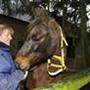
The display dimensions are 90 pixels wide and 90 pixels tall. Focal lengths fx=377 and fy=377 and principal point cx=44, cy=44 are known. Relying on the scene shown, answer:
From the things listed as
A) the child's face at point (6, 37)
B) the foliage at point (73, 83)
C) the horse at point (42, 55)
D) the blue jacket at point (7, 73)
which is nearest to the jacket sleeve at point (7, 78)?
the blue jacket at point (7, 73)

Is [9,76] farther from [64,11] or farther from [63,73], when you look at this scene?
[64,11]

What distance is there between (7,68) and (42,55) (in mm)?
500

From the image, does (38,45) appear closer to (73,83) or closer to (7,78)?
(7,78)

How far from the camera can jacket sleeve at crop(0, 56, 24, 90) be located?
9.23 ft

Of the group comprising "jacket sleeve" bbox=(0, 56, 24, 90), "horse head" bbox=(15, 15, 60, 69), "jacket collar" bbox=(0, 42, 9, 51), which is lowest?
"jacket sleeve" bbox=(0, 56, 24, 90)

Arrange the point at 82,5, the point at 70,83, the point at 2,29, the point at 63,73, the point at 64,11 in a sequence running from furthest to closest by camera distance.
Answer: the point at 64,11, the point at 82,5, the point at 2,29, the point at 63,73, the point at 70,83

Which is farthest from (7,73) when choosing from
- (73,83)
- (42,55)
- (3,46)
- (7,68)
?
(73,83)

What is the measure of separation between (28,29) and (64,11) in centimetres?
1209

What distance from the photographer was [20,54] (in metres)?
2.44

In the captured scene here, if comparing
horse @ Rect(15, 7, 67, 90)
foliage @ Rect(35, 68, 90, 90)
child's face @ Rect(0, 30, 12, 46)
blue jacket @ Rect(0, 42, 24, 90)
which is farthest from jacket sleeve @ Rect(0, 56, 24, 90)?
foliage @ Rect(35, 68, 90, 90)

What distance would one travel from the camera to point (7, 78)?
9.31 ft

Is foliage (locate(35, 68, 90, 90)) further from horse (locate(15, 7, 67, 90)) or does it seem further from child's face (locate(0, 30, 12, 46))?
child's face (locate(0, 30, 12, 46))

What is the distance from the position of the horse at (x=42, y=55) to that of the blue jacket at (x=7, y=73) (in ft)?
1.14

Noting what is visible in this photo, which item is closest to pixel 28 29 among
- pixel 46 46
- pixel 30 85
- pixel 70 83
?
pixel 46 46
